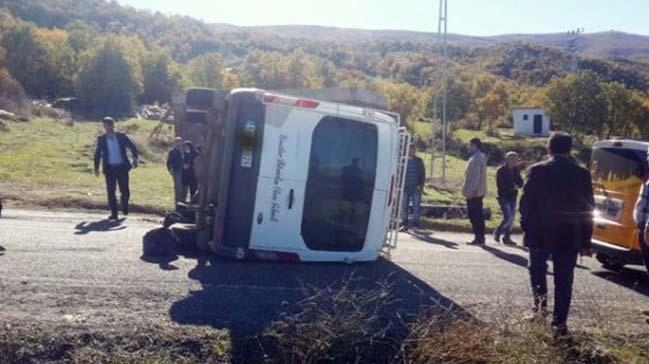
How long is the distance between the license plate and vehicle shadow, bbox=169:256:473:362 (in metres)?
1.16

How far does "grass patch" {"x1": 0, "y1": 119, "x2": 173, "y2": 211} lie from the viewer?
15.3m

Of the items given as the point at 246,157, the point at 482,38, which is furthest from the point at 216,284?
the point at 482,38

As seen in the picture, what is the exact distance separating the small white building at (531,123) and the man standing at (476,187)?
70.1m

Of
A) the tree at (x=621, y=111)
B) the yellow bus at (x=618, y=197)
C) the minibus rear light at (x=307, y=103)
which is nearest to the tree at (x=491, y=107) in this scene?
the tree at (x=621, y=111)

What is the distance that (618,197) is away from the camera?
9773mm

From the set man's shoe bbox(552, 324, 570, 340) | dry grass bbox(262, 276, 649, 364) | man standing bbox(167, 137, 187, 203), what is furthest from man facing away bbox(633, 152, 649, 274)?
man standing bbox(167, 137, 187, 203)

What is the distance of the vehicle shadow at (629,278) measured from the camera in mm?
9211

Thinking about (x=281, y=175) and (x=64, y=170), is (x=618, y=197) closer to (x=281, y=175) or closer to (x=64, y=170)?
(x=281, y=175)

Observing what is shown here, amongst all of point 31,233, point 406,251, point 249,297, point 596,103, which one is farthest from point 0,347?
point 596,103

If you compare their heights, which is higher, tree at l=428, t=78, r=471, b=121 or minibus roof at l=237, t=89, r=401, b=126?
tree at l=428, t=78, r=471, b=121

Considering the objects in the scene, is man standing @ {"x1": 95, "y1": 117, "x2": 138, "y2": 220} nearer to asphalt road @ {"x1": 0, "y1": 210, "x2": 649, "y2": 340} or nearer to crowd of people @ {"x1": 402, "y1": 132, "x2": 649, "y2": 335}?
asphalt road @ {"x1": 0, "y1": 210, "x2": 649, "y2": 340}

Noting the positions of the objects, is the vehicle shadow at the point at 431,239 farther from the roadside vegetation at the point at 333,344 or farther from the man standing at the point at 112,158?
the roadside vegetation at the point at 333,344

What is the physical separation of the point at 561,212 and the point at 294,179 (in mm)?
3146

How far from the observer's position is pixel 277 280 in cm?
780
